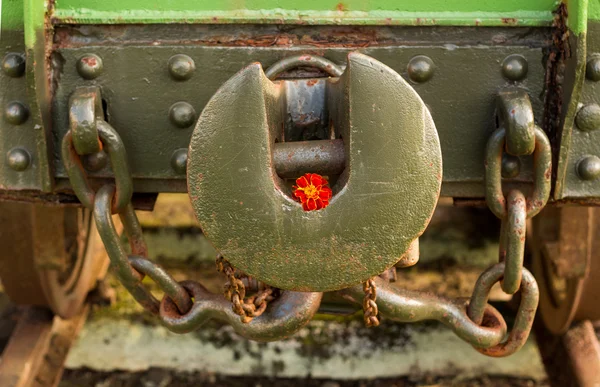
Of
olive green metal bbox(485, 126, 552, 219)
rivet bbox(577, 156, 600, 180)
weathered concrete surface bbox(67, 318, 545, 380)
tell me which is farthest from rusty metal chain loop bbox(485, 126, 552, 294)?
weathered concrete surface bbox(67, 318, 545, 380)

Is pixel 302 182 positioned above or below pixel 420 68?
below

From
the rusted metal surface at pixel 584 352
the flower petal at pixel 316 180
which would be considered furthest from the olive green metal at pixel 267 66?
the rusted metal surface at pixel 584 352

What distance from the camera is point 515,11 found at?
146 centimetres

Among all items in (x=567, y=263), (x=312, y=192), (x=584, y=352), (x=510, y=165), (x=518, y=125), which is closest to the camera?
(x=312, y=192)

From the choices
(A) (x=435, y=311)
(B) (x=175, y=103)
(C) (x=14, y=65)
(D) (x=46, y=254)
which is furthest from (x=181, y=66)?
(D) (x=46, y=254)

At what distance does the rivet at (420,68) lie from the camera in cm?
143

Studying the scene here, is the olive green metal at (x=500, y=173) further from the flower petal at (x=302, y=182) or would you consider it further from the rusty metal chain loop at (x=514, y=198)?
the flower petal at (x=302, y=182)

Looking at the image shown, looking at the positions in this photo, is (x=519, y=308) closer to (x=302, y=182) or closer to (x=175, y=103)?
(x=302, y=182)

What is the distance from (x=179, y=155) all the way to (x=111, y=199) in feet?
0.50

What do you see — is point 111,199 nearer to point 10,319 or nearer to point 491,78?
point 491,78

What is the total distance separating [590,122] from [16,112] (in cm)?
108

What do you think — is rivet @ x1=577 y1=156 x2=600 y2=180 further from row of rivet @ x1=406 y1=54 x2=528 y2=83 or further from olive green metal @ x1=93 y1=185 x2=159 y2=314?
olive green metal @ x1=93 y1=185 x2=159 y2=314

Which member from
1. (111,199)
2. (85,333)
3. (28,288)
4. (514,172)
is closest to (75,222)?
(28,288)

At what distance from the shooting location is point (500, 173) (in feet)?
4.70
